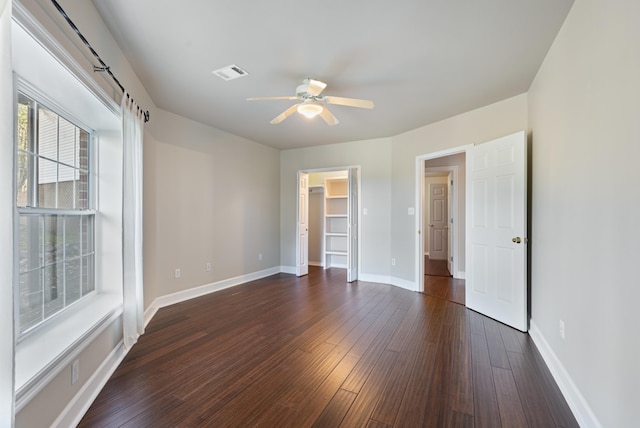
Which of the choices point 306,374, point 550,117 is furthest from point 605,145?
point 306,374

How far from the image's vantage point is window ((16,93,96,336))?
1.67 m

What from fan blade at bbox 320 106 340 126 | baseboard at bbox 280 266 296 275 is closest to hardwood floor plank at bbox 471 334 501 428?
fan blade at bbox 320 106 340 126

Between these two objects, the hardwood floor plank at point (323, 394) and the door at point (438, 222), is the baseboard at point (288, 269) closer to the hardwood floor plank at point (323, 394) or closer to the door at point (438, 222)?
the hardwood floor plank at point (323, 394)

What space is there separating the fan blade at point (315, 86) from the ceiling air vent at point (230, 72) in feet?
2.18

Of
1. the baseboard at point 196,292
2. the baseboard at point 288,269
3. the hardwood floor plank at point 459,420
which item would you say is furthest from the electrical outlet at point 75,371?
the baseboard at point 288,269

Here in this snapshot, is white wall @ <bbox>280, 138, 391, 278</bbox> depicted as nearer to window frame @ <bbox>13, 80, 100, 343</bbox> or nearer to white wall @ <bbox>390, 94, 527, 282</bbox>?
white wall @ <bbox>390, 94, 527, 282</bbox>

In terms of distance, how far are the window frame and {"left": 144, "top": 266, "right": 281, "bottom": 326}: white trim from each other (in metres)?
1.14

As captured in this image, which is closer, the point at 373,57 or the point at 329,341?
the point at 373,57

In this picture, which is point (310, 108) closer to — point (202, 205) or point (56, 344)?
point (202, 205)

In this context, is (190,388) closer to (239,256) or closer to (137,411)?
(137,411)

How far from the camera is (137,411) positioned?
68.3 inches

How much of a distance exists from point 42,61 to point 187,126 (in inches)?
102

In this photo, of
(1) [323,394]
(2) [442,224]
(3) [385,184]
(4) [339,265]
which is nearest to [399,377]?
(1) [323,394]

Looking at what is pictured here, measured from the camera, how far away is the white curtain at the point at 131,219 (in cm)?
235
